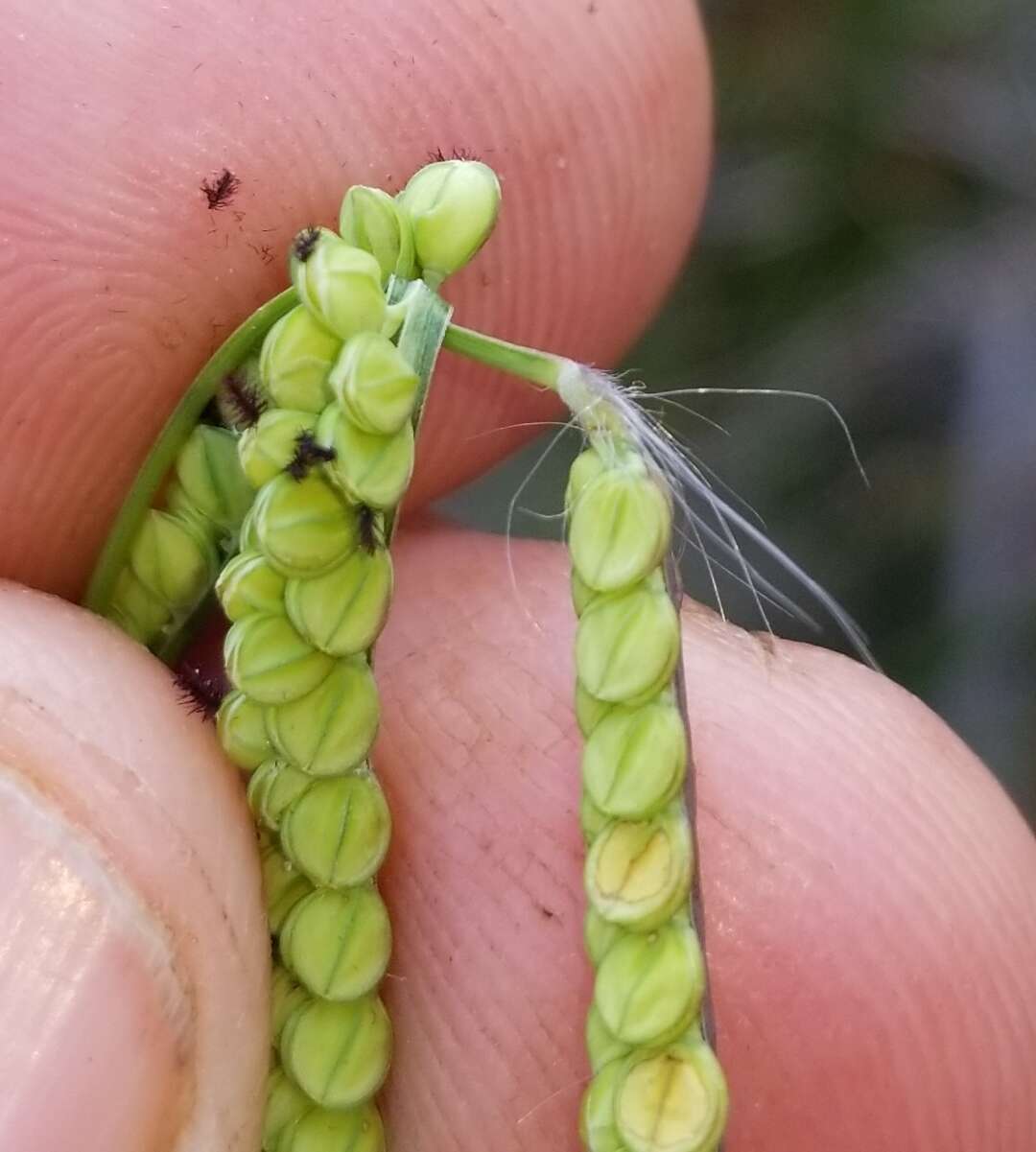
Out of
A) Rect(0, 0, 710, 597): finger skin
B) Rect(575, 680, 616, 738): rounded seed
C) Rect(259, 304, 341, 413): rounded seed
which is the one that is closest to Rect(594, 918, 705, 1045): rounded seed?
Rect(575, 680, 616, 738): rounded seed

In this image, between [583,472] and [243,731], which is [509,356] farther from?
[243,731]

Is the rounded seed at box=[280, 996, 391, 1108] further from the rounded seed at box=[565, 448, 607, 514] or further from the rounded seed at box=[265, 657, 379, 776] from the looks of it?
the rounded seed at box=[565, 448, 607, 514]

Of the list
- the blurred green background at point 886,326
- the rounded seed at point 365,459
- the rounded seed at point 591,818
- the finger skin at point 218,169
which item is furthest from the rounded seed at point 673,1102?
the blurred green background at point 886,326

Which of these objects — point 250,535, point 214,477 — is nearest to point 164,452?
point 214,477

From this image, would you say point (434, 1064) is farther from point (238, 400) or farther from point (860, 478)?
point (860, 478)

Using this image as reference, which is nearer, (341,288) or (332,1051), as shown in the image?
(341,288)

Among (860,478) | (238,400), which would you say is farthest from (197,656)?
(860,478)
